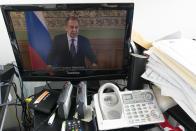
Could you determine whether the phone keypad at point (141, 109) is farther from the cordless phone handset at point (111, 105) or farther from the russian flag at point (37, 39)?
the russian flag at point (37, 39)

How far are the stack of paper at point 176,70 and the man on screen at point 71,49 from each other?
0.29 metres

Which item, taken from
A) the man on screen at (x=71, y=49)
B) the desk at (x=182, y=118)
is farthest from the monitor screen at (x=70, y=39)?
the desk at (x=182, y=118)

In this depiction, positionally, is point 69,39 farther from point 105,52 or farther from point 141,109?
point 141,109

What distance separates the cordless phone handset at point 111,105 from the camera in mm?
703

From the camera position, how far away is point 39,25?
2.34ft

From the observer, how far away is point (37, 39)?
742mm

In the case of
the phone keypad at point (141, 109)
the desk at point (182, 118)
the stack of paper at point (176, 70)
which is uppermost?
the stack of paper at point (176, 70)

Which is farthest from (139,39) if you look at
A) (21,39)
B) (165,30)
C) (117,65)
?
(21,39)

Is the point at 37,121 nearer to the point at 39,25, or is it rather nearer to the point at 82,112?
the point at 82,112

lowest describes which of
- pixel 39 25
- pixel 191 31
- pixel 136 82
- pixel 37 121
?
pixel 37 121

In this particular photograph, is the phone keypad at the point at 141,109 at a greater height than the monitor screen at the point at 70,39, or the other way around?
the monitor screen at the point at 70,39

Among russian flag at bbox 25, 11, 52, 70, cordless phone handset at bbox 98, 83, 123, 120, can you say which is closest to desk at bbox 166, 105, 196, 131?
cordless phone handset at bbox 98, 83, 123, 120

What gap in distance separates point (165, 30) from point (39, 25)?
86 centimetres

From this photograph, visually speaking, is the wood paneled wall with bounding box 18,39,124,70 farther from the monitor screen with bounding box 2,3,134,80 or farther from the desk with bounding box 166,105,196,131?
the desk with bounding box 166,105,196,131
